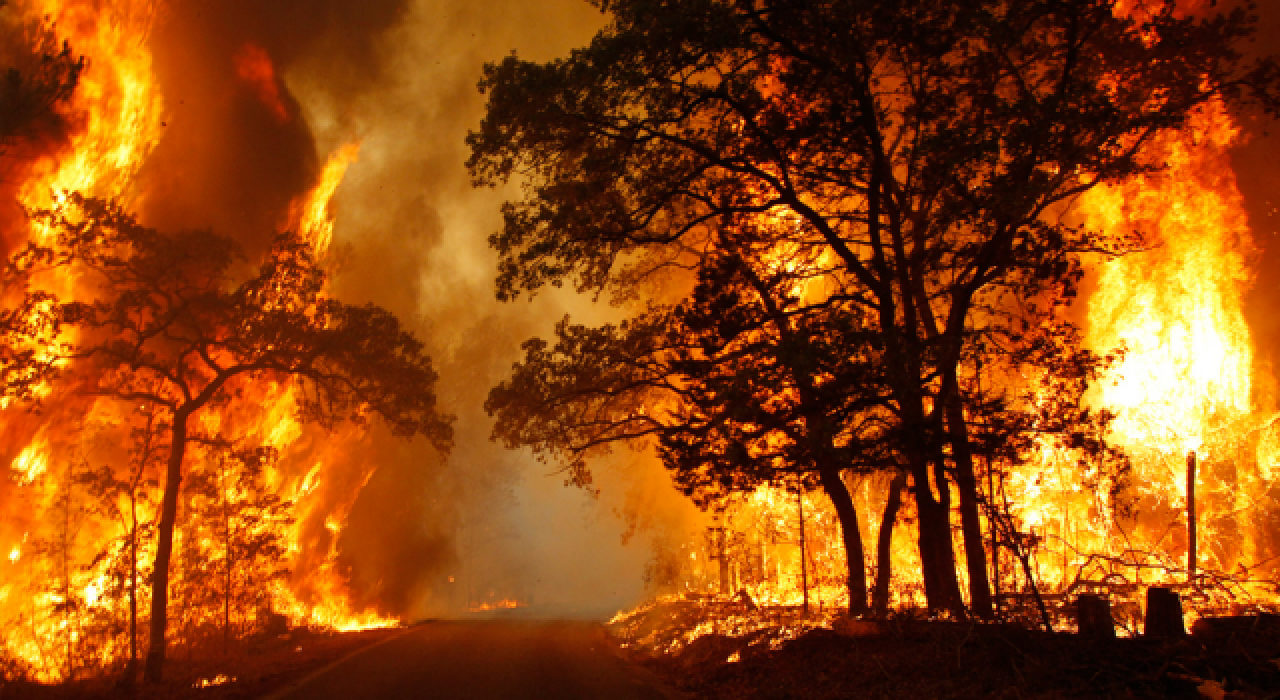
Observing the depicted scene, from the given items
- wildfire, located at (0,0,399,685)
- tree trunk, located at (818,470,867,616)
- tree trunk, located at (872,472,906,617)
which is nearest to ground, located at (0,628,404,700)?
wildfire, located at (0,0,399,685)

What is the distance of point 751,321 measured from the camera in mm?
11648

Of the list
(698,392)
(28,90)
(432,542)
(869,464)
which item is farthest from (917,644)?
(432,542)

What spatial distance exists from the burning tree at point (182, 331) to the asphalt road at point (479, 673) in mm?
4236

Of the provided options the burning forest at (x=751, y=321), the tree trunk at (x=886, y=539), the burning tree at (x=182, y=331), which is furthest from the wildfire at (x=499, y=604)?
the tree trunk at (x=886, y=539)

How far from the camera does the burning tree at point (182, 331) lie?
48.2ft

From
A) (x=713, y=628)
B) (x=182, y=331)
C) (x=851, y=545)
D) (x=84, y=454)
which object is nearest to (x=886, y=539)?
(x=851, y=545)

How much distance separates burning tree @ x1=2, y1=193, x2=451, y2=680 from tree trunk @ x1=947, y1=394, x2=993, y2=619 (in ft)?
39.2

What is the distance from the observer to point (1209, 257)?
27031 mm

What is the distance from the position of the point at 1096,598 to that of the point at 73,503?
69.6 feet

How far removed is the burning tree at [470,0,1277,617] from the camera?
9656 mm

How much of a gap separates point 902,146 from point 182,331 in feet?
50.5

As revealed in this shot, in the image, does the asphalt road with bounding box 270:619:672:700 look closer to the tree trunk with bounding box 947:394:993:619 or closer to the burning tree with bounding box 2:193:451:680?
the burning tree with bounding box 2:193:451:680

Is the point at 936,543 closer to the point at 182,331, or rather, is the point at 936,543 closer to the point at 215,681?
the point at 215,681

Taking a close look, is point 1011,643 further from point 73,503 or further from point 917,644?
point 73,503
